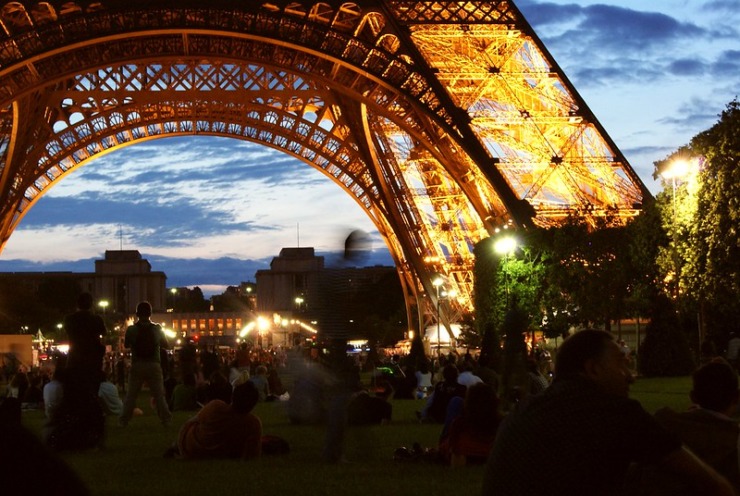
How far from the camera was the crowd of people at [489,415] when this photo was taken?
14.5 feet

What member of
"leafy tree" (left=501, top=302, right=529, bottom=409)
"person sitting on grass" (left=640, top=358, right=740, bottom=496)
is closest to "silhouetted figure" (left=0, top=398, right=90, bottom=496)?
"person sitting on grass" (left=640, top=358, right=740, bottom=496)

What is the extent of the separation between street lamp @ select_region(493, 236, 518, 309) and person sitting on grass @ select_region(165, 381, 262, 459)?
91.0ft

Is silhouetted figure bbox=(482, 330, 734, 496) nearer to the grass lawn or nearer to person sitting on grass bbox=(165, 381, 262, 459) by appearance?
the grass lawn

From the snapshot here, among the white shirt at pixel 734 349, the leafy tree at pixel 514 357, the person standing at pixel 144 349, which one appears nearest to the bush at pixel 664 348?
the white shirt at pixel 734 349

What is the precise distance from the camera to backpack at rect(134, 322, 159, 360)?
1497 cm

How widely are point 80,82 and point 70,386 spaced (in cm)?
4005

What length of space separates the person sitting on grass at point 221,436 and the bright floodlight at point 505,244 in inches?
1090

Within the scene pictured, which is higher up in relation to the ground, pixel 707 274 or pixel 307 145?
pixel 307 145

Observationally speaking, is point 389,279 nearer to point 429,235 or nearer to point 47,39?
point 429,235

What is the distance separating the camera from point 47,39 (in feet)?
121

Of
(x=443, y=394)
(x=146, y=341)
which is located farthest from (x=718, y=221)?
(x=146, y=341)

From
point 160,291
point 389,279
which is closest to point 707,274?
point 389,279

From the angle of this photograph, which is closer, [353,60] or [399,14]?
[353,60]

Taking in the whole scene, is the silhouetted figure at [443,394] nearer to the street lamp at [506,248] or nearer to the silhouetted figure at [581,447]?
the silhouetted figure at [581,447]
